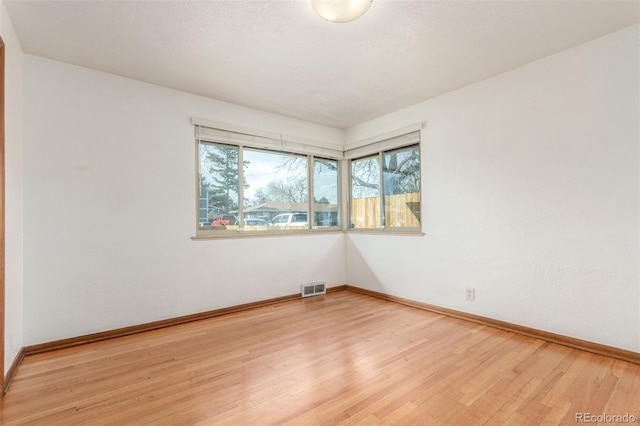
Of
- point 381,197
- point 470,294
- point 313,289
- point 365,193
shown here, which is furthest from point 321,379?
point 365,193

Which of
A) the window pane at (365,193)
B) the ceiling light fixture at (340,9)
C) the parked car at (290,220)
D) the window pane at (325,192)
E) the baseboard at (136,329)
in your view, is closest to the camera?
the ceiling light fixture at (340,9)

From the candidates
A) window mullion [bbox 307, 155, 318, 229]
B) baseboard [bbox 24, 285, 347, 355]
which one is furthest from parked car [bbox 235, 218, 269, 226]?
baseboard [bbox 24, 285, 347, 355]

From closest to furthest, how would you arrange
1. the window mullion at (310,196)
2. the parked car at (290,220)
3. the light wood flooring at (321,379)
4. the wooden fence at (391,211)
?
the light wood flooring at (321,379)
the wooden fence at (391,211)
the parked car at (290,220)
the window mullion at (310,196)

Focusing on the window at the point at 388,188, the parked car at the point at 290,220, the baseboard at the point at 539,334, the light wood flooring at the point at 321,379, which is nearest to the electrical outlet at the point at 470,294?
the baseboard at the point at 539,334

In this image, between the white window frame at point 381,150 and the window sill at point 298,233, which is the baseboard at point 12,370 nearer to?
the window sill at point 298,233

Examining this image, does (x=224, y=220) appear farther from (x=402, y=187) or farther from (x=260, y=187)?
(x=402, y=187)

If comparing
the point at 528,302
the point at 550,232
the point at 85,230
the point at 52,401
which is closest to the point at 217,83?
the point at 85,230

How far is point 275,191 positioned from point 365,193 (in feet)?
4.54

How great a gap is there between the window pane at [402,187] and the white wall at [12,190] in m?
3.84

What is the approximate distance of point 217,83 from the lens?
3.23 meters

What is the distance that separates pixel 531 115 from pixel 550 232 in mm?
1090

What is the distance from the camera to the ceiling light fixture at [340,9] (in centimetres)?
196

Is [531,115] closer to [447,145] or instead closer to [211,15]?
[447,145]

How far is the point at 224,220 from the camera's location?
12.4 feet
